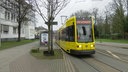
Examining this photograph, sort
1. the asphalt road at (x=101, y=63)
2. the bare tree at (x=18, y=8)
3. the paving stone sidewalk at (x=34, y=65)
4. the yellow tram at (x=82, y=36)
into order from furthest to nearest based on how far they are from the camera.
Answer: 1. the bare tree at (x=18, y=8)
2. the yellow tram at (x=82, y=36)
3. the asphalt road at (x=101, y=63)
4. the paving stone sidewalk at (x=34, y=65)

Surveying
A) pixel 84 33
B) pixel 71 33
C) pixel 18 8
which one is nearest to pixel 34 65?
pixel 84 33

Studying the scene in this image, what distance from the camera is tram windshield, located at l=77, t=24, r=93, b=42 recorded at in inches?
731

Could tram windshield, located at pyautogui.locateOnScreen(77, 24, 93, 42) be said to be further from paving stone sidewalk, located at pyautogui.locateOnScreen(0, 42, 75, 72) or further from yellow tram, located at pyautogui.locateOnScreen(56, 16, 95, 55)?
paving stone sidewalk, located at pyautogui.locateOnScreen(0, 42, 75, 72)

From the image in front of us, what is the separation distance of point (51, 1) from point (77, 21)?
11.4 feet

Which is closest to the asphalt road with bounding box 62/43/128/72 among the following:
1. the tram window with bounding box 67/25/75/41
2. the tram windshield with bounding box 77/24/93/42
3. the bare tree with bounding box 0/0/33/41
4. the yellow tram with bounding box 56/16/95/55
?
the yellow tram with bounding box 56/16/95/55

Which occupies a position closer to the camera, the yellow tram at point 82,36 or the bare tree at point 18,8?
the yellow tram at point 82,36

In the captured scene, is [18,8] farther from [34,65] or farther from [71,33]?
[34,65]

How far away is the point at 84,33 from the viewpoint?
18672mm

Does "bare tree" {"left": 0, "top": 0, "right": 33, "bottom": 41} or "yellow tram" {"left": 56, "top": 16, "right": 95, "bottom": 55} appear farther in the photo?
"bare tree" {"left": 0, "top": 0, "right": 33, "bottom": 41}

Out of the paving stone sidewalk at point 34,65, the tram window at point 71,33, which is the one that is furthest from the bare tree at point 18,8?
the paving stone sidewalk at point 34,65

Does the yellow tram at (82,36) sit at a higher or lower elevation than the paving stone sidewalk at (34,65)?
higher

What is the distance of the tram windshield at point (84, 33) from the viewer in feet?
60.9

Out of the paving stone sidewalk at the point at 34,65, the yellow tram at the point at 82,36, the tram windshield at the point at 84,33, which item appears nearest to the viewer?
the paving stone sidewalk at the point at 34,65

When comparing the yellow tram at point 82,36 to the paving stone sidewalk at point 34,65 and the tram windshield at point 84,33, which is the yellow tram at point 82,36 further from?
the paving stone sidewalk at point 34,65
